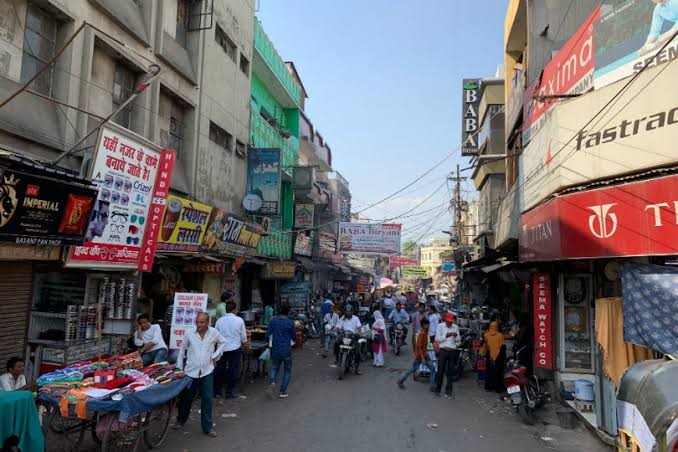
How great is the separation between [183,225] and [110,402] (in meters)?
8.33

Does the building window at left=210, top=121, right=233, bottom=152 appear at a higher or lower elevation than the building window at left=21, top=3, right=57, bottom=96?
higher

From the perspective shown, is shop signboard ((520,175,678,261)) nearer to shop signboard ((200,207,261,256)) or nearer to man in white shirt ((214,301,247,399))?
man in white shirt ((214,301,247,399))

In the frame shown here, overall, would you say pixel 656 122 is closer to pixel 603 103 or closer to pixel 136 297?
pixel 603 103

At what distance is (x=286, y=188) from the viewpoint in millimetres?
24859

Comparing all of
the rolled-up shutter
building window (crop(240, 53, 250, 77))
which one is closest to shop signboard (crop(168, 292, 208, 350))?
the rolled-up shutter

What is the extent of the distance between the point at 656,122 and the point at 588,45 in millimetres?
2729

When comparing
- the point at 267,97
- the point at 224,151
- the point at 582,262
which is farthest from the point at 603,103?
the point at 267,97

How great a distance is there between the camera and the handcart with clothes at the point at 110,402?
531cm

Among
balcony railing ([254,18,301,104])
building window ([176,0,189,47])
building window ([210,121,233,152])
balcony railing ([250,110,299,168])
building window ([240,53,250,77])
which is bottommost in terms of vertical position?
building window ([210,121,233,152])

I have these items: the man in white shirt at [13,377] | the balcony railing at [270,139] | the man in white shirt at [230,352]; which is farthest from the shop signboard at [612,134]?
the balcony railing at [270,139]

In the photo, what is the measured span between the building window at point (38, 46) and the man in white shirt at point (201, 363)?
5461 millimetres

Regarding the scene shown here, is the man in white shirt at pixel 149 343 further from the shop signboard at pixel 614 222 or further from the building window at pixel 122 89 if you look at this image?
the shop signboard at pixel 614 222

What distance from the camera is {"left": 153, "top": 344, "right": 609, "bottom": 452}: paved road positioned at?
6637 mm

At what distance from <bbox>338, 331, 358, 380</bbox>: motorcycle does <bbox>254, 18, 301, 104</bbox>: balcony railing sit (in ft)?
43.5
